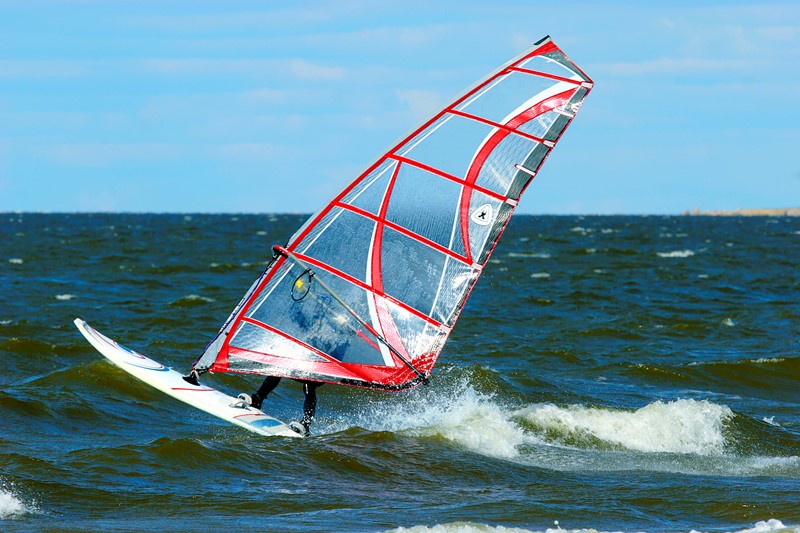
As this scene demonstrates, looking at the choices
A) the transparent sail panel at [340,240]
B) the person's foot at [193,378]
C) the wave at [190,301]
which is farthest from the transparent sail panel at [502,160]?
the wave at [190,301]

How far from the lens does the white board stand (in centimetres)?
880

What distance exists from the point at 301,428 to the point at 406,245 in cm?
191

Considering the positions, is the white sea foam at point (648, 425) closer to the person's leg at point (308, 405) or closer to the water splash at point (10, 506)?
the person's leg at point (308, 405)

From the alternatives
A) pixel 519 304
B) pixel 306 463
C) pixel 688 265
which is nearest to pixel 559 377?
pixel 306 463

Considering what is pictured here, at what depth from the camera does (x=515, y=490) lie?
7457 millimetres

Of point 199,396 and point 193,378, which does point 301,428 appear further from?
point 193,378

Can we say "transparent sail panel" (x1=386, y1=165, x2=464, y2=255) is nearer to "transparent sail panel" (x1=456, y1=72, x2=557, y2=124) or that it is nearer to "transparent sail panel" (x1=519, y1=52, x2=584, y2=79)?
"transparent sail panel" (x1=456, y1=72, x2=557, y2=124)

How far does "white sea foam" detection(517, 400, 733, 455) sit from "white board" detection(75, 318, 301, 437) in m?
2.81

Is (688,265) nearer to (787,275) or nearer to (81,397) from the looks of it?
(787,275)

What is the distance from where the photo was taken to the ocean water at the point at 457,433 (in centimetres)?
681

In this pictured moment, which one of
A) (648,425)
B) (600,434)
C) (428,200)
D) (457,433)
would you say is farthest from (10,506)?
(648,425)

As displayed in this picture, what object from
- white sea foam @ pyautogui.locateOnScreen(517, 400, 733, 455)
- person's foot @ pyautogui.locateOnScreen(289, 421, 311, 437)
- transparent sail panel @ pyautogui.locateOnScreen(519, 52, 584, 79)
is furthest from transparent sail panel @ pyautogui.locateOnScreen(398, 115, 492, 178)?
white sea foam @ pyautogui.locateOnScreen(517, 400, 733, 455)

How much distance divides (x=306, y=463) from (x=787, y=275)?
2192 centimetres

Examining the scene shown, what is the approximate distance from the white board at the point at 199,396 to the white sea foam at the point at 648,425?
2806 millimetres
